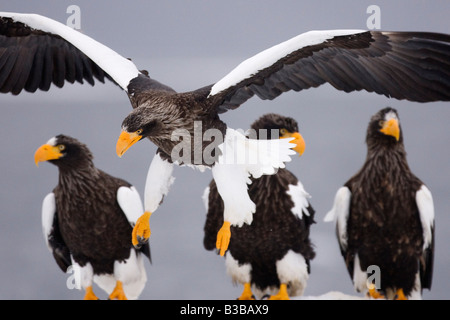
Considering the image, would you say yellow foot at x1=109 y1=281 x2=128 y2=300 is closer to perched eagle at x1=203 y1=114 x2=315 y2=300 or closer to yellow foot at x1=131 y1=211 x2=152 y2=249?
perched eagle at x1=203 y1=114 x2=315 y2=300

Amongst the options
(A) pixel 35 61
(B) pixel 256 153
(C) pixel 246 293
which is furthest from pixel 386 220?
(A) pixel 35 61

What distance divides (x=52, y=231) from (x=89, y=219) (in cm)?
39

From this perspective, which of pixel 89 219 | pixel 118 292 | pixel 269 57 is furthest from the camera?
pixel 118 292

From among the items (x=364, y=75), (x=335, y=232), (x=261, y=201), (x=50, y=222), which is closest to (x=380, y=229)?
(x=335, y=232)

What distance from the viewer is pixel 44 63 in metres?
3.22

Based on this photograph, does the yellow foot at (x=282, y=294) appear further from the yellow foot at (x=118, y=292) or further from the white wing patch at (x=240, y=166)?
the white wing patch at (x=240, y=166)

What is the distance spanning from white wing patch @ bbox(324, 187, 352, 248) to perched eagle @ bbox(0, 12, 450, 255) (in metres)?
1.21

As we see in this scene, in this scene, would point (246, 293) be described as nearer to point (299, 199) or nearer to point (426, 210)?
point (299, 199)

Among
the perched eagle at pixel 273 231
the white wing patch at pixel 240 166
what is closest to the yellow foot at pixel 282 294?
the perched eagle at pixel 273 231

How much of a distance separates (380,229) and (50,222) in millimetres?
1935

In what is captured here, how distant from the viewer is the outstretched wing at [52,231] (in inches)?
153

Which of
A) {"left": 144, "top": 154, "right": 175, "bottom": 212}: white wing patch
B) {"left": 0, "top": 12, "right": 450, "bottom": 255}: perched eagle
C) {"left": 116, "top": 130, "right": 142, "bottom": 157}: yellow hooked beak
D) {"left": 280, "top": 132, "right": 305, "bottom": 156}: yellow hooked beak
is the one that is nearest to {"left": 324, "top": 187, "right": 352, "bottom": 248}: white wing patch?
{"left": 280, "top": 132, "right": 305, "bottom": 156}: yellow hooked beak

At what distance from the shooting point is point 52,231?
3918 millimetres

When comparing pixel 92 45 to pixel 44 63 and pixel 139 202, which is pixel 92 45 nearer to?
pixel 44 63
